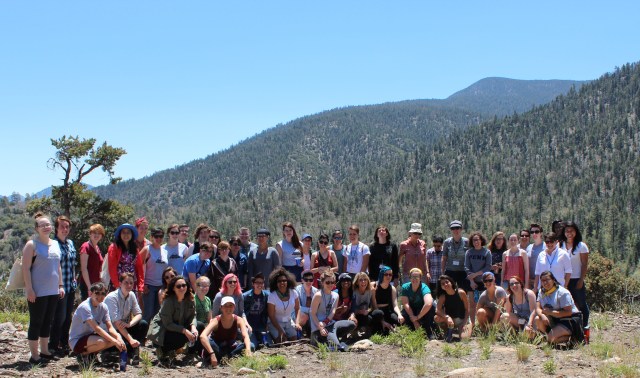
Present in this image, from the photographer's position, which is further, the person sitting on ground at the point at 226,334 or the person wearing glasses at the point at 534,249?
the person wearing glasses at the point at 534,249

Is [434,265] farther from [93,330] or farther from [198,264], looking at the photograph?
[93,330]

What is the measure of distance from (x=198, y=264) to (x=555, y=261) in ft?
18.7

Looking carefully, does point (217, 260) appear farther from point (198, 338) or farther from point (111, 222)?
point (111, 222)

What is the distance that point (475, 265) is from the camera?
9422mm

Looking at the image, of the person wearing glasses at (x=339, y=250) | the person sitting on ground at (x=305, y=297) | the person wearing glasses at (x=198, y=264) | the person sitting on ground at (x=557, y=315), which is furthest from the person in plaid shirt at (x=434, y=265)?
the person wearing glasses at (x=198, y=264)

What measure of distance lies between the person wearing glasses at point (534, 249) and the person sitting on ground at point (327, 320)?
3373 mm

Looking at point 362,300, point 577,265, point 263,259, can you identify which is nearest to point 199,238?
point 263,259

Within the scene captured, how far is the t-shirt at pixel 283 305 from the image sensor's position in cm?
850

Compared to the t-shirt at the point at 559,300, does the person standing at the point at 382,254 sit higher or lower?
higher

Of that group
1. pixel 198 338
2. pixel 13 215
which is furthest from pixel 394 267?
pixel 13 215

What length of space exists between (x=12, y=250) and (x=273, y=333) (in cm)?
6607

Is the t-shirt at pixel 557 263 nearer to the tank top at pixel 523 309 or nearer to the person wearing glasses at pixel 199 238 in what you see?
the tank top at pixel 523 309

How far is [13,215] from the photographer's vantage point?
249ft

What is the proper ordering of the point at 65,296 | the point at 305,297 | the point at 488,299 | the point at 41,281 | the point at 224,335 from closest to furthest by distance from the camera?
1. the point at 41,281
2. the point at 65,296
3. the point at 224,335
4. the point at 305,297
5. the point at 488,299
